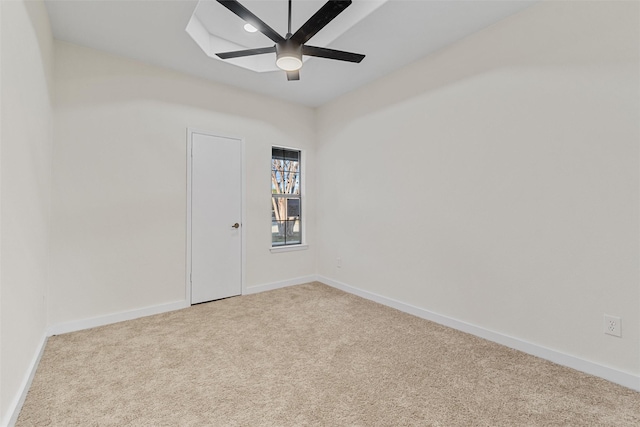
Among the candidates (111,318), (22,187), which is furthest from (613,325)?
(111,318)

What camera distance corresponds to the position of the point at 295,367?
214cm

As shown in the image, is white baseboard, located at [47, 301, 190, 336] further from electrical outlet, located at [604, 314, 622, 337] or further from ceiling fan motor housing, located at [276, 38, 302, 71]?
electrical outlet, located at [604, 314, 622, 337]

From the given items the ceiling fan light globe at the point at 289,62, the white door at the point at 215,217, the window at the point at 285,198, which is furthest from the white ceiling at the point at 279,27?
the window at the point at 285,198

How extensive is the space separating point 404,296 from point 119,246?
316cm

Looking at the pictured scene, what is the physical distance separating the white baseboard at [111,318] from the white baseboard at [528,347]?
247 centimetres

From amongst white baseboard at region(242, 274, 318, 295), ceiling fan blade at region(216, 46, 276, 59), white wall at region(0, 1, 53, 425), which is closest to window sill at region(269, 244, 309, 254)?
white baseboard at region(242, 274, 318, 295)

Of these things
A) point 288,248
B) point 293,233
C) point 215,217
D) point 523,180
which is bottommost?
point 288,248

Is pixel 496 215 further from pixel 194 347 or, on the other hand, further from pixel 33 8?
pixel 33 8

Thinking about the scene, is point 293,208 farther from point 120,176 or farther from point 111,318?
point 111,318

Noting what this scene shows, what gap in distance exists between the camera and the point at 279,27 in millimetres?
2799

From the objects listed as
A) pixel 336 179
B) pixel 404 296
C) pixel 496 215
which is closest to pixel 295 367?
pixel 404 296

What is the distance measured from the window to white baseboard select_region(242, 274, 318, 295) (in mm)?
561

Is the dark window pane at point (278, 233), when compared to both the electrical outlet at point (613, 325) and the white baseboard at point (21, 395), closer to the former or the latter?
the white baseboard at point (21, 395)

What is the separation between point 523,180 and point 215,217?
130 inches
